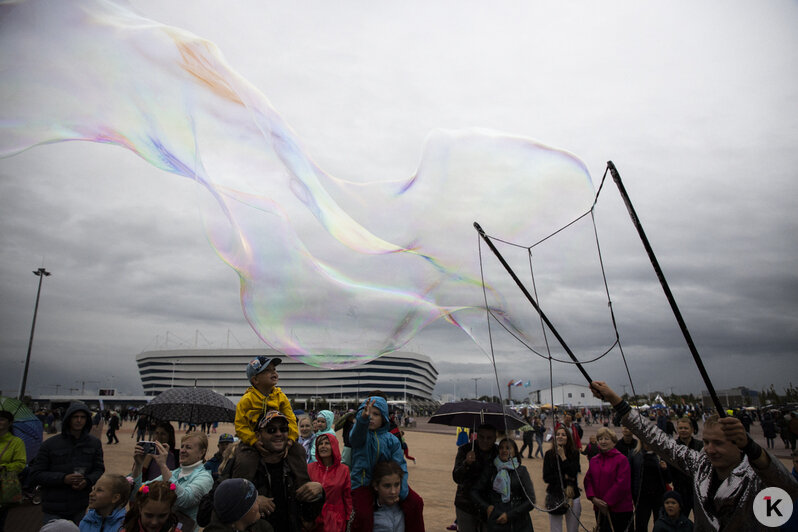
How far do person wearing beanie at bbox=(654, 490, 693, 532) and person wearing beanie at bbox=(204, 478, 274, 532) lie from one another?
537cm

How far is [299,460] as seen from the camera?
13.3ft

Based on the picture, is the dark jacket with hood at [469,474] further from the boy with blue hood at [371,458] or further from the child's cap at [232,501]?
the child's cap at [232,501]

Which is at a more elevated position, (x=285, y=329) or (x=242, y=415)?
(x=285, y=329)

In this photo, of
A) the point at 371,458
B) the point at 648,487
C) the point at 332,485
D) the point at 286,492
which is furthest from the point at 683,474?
the point at 286,492

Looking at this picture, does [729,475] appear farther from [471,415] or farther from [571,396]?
[571,396]

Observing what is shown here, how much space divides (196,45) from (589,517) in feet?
35.9

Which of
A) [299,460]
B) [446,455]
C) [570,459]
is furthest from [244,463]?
[446,455]

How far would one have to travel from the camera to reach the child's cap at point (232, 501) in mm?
3180

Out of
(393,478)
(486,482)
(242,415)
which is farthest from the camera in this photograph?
(486,482)

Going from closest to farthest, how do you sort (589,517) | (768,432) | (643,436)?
(643,436)
(589,517)
(768,432)

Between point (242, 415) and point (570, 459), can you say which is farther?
point (570, 459)

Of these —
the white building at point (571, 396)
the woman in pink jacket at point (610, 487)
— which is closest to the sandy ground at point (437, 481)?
the woman in pink jacket at point (610, 487)

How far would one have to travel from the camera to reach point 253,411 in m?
4.31

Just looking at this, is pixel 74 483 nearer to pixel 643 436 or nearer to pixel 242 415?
pixel 242 415
